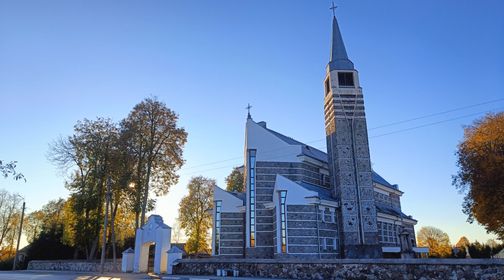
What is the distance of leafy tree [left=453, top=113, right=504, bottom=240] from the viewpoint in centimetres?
2514

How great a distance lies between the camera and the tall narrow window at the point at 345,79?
1399 inches

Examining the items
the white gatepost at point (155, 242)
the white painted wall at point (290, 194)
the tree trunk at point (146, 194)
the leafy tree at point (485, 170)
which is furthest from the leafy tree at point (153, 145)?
the leafy tree at point (485, 170)

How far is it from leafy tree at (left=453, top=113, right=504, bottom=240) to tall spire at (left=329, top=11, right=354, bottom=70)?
12149 mm

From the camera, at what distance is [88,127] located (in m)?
36.6

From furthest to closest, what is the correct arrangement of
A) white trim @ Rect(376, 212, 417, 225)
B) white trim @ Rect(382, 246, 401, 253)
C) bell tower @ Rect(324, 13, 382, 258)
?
white trim @ Rect(376, 212, 417, 225)
white trim @ Rect(382, 246, 401, 253)
bell tower @ Rect(324, 13, 382, 258)

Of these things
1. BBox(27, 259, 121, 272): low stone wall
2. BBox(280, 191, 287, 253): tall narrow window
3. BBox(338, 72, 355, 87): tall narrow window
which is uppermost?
BBox(338, 72, 355, 87): tall narrow window

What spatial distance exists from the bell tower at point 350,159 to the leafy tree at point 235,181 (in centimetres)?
1621

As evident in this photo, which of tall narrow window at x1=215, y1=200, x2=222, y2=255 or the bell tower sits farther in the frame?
tall narrow window at x1=215, y1=200, x2=222, y2=255

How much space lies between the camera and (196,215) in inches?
1879

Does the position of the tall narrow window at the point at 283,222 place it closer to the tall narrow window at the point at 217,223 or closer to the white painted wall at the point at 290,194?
the white painted wall at the point at 290,194

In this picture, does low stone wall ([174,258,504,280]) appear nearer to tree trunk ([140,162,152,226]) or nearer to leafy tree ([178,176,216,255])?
tree trunk ([140,162,152,226])

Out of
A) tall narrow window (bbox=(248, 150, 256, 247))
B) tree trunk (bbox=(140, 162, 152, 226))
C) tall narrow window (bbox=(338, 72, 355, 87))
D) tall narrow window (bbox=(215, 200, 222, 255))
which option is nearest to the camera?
tall narrow window (bbox=(248, 150, 256, 247))

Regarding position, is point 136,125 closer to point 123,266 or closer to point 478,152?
point 123,266

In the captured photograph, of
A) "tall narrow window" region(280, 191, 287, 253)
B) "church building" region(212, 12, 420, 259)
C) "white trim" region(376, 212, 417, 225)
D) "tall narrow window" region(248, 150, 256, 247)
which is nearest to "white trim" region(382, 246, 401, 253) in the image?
"church building" region(212, 12, 420, 259)
